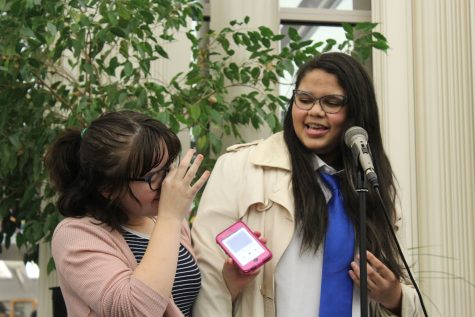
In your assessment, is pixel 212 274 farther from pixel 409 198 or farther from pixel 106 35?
pixel 409 198

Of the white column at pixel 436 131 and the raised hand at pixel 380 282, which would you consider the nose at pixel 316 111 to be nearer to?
the raised hand at pixel 380 282

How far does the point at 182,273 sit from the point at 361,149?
0.60 m

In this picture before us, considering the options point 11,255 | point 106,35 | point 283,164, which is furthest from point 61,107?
point 283,164

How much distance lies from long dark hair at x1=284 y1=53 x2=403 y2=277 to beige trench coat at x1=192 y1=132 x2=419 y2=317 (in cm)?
4

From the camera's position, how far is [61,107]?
4.37 metres

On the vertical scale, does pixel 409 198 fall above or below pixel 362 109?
below

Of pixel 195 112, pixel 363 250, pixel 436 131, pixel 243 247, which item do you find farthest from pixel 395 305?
pixel 436 131

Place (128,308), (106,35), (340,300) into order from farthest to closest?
(106,35) < (340,300) < (128,308)

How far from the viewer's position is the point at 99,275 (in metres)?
2.48

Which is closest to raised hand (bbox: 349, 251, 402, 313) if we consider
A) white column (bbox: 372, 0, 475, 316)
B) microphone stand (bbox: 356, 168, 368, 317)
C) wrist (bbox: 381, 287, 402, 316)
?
wrist (bbox: 381, 287, 402, 316)

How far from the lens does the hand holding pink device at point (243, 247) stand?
2779 millimetres

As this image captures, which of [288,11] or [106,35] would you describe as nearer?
[106,35]

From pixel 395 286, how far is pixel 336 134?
0.50 meters

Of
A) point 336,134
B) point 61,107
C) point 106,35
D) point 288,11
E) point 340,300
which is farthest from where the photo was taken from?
point 288,11
